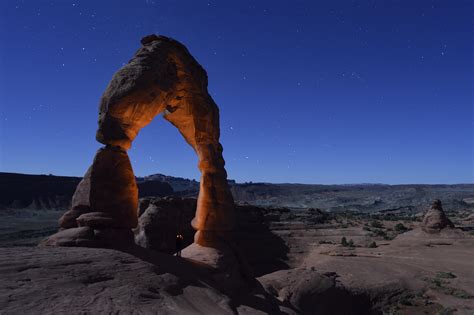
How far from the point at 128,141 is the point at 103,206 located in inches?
80.0

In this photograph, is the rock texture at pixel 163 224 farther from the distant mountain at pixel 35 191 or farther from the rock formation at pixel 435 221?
the distant mountain at pixel 35 191

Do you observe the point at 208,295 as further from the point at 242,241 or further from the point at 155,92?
the point at 242,241

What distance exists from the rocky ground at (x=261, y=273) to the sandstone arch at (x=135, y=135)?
109cm

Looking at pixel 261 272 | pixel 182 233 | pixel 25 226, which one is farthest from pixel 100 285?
pixel 25 226

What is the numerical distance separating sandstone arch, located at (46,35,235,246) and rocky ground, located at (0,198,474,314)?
3.57 feet

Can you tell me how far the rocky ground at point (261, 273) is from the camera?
6.86 m

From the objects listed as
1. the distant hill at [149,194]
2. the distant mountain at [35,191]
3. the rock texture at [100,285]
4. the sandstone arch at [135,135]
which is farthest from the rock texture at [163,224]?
the distant mountain at [35,191]

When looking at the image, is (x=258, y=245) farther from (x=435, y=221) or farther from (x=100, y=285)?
(x=100, y=285)

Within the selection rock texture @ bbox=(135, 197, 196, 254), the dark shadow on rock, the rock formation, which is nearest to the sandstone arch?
rock texture @ bbox=(135, 197, 196, 254)

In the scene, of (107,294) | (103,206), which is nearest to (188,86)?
(103,206)

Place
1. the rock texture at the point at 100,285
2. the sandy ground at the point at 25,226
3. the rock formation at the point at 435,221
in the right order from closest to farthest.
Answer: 1. the rock texture at the point at 100,285
2. the rock formation at the point at 435,221
3. the sandy ground at the point at 25,226

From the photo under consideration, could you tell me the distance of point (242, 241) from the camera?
29.2 meters

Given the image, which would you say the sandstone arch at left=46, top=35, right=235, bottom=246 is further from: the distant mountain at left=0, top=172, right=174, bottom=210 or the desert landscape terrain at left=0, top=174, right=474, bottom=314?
the distant mountain at left=0, top=172, right=174, bottom=210

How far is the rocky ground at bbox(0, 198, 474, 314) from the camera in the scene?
686 cm
